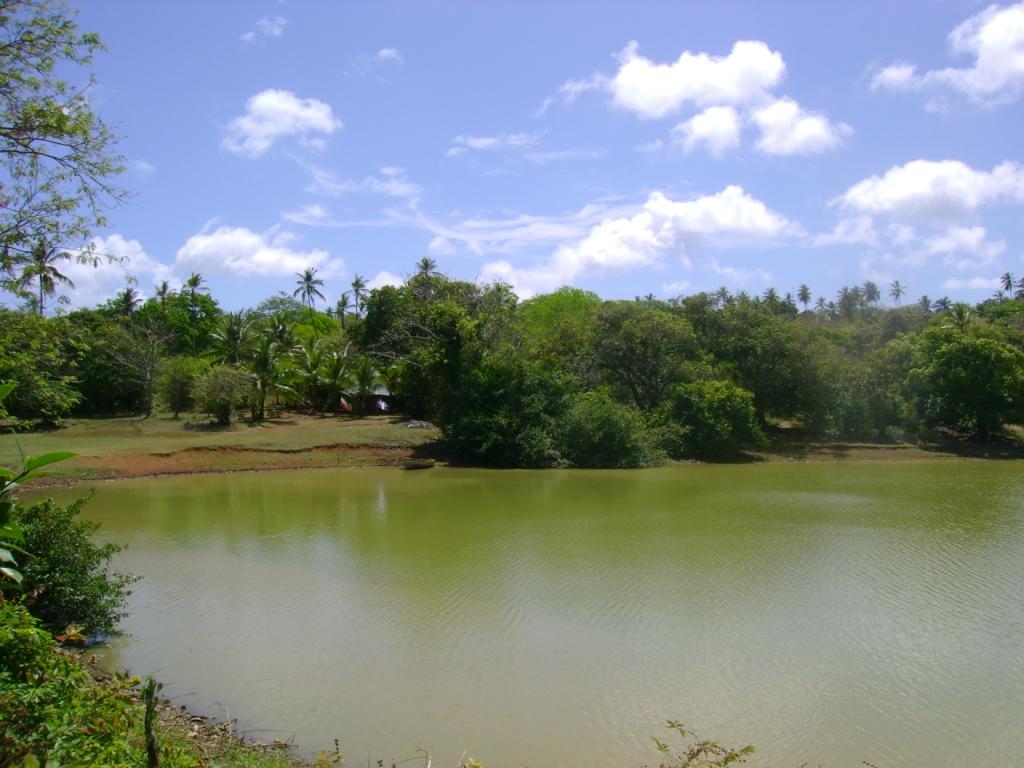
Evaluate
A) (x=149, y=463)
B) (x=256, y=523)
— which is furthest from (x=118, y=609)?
(x=149, y=463)

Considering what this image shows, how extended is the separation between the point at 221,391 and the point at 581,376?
15891mm

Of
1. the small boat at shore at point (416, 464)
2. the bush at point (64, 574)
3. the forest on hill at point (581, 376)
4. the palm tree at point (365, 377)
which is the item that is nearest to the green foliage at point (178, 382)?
the forest on hill at point (581, 376)

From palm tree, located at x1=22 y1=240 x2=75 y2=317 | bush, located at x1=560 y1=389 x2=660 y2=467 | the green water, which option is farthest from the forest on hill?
palm tree, located at x1=22 y1=240 x2=75 y2=317

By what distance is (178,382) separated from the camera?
36.5 m

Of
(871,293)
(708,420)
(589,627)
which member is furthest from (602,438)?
(871,293)

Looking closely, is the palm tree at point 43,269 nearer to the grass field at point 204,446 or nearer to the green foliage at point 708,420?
the grass field at point 204,446

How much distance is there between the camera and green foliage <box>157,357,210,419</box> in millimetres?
36469

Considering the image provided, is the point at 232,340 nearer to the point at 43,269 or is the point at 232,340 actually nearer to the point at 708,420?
the point at 708,420

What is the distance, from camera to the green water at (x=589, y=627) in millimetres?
6801

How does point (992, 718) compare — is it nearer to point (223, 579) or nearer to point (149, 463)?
point (223, 579)

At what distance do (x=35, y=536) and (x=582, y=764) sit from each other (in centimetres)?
640

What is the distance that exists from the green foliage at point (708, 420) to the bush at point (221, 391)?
18.8 meters

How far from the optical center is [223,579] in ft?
39.5

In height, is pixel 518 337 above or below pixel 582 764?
above
